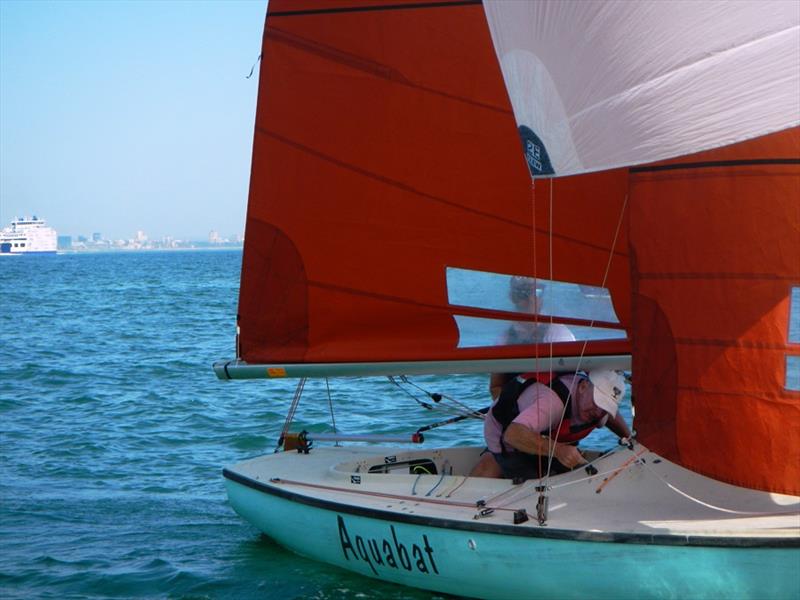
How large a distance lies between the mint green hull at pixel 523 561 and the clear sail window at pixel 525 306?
3.40 feet

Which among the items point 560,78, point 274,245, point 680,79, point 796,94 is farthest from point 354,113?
point 796,94

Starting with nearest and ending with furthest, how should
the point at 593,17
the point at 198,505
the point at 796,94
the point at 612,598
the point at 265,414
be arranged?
the point at 796,94 → the point at 593,17 → the point at 612,598 → the point at 198,505 → the point at 265,414

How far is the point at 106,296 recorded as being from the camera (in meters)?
33.3

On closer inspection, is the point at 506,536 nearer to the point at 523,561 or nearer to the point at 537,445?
the point at 523,561

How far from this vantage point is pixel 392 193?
229 inches

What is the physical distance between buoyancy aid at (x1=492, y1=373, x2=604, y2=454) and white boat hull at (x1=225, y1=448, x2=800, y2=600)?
0.28m

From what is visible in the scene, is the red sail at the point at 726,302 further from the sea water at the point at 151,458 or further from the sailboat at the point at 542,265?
the sea water at the point at 151,458

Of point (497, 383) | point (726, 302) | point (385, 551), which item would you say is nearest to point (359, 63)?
point (497, 383)

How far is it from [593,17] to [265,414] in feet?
21.7

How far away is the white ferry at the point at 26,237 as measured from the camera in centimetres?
12050

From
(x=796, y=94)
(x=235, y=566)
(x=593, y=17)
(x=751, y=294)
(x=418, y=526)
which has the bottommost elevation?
(x=235, y=566)

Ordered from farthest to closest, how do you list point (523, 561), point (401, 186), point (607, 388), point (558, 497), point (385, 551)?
point (401, 186), point (607, 388), point (385, 551), point (558, 497), point (523, 561)

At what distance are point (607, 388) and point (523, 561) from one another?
1007 mm

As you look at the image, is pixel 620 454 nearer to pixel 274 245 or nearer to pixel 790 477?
pixel 790 477
